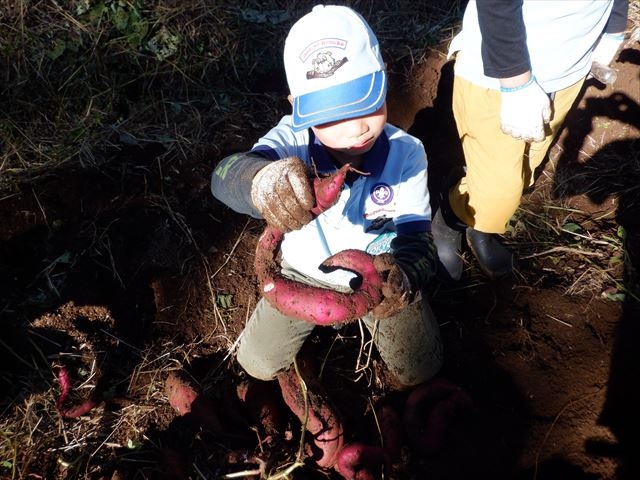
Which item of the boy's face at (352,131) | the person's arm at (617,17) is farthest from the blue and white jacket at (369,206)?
the person's arm at (617,17)

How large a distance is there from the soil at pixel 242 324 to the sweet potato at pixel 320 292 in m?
0.74

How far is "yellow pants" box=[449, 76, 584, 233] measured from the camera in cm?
194

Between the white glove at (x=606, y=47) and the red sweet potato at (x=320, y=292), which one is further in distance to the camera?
the white glove at (x=606, y=47)

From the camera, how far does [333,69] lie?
58.4 inches

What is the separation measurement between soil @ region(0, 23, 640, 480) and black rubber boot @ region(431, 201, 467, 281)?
8 centimetres

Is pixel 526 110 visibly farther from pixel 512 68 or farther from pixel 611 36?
pixel 611 36

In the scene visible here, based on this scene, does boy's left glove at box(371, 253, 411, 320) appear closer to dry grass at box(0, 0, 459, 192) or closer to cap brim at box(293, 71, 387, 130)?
cap brim at box(293, 71, 387, 130)

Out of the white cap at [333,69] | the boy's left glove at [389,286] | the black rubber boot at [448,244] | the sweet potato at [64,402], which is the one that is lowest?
the sweet potato at [64,402]

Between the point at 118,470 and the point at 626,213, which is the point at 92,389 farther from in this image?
the point at 626,213

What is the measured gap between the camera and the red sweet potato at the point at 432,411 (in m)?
1.99

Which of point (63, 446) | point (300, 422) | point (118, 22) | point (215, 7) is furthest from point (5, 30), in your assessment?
point (300, 422)

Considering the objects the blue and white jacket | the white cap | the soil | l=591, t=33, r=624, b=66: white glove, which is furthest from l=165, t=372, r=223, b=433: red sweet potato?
l=591, t=33, r=624, b=66: white glove

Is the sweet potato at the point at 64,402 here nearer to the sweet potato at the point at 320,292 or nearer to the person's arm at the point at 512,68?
the sweet potato at the point at 320,292

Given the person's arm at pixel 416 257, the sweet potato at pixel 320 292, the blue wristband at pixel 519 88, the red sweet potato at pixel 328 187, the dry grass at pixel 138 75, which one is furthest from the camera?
the dry grass at pixel 138 75
